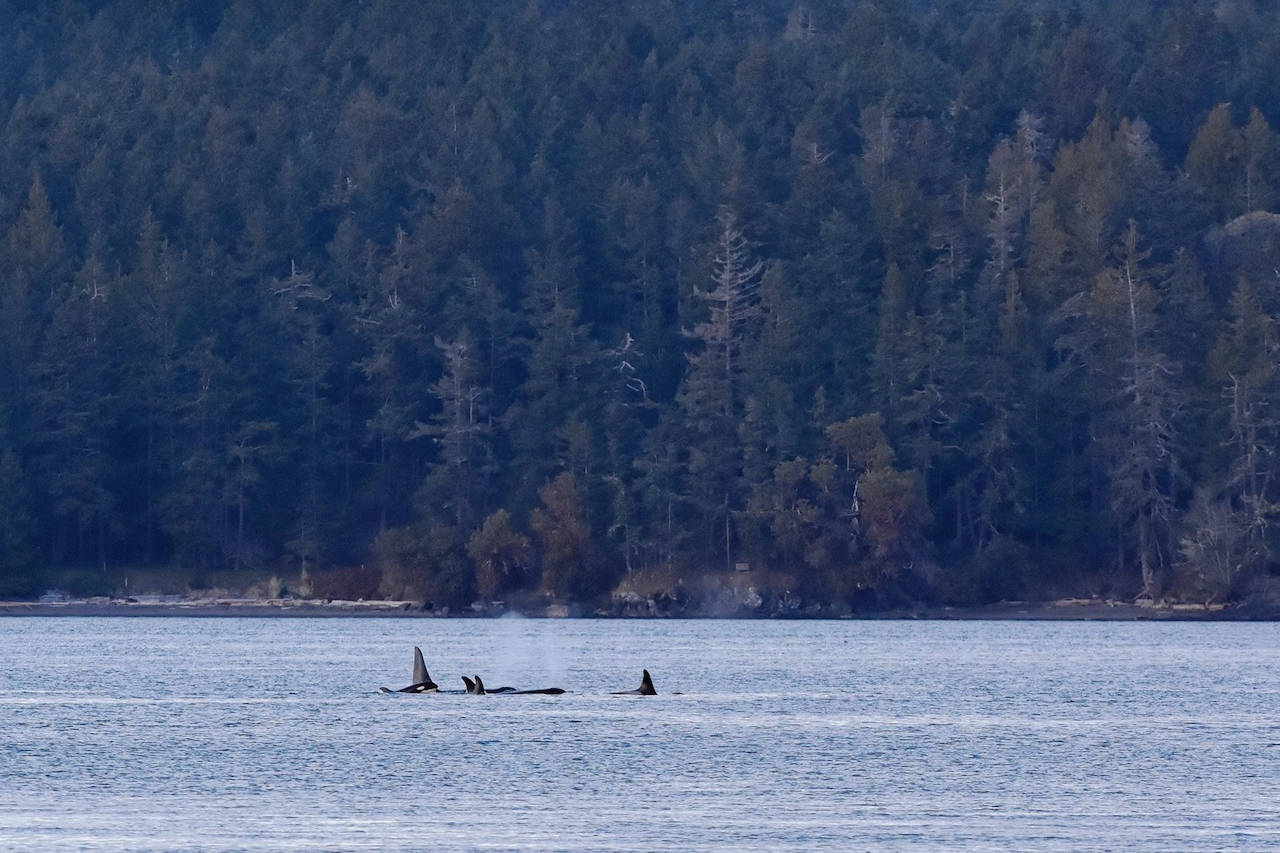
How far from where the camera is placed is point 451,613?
→ 121m

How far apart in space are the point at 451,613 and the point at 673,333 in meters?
25.5

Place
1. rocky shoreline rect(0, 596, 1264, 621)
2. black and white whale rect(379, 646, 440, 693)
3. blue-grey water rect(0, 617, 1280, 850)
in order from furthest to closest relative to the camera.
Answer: rocky shoreline rect(0, 596, 1264, 621), black and white whale rect(379, 646, 440, 693), blue-grey water rect(0, 617, 1280, 850)

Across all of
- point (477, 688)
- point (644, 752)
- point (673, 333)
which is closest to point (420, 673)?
point (477, 688)

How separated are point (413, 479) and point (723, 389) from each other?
61.6 feet

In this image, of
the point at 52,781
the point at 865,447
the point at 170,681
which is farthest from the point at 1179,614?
the point at 52,781

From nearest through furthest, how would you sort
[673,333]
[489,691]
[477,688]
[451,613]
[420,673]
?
[420,673]
[477,688]
[489,691]
[451,613]
[673,333]

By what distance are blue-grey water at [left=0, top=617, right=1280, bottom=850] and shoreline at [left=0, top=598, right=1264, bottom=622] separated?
33086 mm

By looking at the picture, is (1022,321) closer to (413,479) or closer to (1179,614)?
(1179,614)

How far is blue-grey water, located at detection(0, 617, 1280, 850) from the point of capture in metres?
35.7

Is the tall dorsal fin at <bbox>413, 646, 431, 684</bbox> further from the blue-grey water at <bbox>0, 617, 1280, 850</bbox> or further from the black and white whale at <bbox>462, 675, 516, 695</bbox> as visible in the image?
the black and white whale at <bbox>462, 675, 516, 695</bbox>

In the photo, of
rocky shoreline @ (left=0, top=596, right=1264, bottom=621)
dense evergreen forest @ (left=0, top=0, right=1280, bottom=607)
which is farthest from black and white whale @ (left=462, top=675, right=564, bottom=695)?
rocky shoreline @ (left=0, top=596, right=1264, bottom=621)

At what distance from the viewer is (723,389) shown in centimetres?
12862

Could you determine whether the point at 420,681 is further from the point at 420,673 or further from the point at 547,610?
the point at 547,610

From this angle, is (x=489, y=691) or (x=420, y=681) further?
(x=489, y=691)
